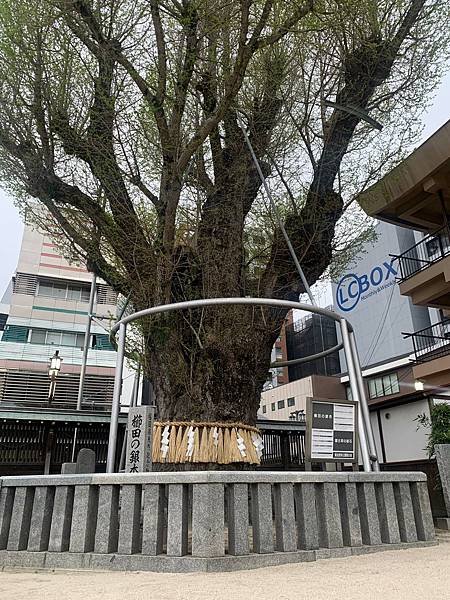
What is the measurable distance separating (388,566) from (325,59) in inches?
280

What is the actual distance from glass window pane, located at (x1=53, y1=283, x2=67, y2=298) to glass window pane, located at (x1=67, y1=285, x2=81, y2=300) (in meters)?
0.22

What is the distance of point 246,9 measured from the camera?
5.36 m

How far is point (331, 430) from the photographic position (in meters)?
4.78

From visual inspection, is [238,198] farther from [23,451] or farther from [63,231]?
[23,451]

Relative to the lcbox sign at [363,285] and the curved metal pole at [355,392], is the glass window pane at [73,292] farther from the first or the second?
the curved metal pole at [355,392]

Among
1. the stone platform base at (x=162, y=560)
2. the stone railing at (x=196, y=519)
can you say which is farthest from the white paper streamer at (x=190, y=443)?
the stone platform base at (x=162, y=560)

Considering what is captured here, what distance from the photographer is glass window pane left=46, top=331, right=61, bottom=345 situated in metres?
24.7

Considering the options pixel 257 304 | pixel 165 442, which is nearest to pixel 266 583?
pixel 165 442

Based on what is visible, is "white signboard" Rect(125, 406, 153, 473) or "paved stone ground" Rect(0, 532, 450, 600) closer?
"paved stone ground" Rect(0, 532, 450, 600)

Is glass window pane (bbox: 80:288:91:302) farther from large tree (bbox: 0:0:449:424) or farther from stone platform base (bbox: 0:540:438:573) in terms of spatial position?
stone platform base (bbox: 0:540:438:573)

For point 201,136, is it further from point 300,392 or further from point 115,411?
point 300,392

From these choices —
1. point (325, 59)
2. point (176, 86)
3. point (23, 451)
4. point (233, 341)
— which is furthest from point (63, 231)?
point (23, 451)

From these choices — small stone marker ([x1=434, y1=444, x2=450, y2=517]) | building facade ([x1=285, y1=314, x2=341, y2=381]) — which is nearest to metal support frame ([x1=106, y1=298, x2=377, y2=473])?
small stone marker ([x1=434, y1=444, x2=450, y2=517])

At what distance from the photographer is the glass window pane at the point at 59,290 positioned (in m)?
25.8
